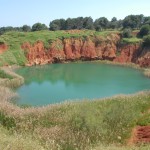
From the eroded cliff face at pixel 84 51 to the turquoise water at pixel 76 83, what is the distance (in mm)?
8528

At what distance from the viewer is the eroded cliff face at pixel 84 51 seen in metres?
65.4

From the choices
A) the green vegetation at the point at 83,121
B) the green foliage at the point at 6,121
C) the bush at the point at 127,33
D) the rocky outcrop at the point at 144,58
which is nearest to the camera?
the green vegetation at the point at 83,121

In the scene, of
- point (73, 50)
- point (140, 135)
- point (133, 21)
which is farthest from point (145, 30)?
point (140, 135)

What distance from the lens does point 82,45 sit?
70438 millimetres

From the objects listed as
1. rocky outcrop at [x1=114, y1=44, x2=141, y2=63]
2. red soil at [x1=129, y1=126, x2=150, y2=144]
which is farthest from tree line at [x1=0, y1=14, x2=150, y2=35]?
red soil at [x1=129, y1=126, x2=150, y2=144]

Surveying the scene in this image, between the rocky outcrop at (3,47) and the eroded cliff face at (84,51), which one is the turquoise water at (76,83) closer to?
the rocky outcrop at (3,47)

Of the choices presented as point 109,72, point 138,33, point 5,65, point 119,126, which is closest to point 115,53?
point 138,33

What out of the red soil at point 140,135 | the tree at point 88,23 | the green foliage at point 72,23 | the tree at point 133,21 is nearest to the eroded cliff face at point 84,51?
the tree at point 133,21

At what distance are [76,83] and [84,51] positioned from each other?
26728mm

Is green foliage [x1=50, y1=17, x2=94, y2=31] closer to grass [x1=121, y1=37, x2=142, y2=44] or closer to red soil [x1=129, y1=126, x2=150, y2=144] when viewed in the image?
grass [x1=121, y1=37, x2=142, y2=44]

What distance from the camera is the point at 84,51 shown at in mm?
69375

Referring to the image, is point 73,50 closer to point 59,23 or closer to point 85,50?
point 85,50

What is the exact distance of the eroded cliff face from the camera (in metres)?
65.4

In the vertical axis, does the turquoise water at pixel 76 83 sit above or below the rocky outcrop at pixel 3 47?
below
